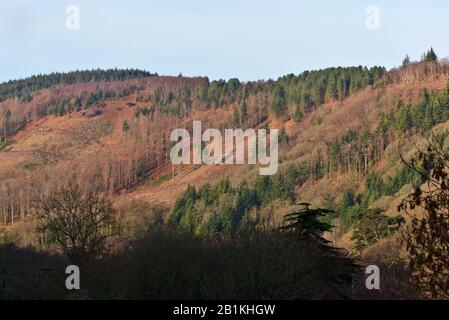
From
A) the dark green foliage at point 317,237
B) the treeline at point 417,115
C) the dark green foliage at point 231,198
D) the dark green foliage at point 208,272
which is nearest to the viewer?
the dark green foliage at point 208,272

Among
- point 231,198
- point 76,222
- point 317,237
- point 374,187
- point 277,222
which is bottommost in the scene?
point 231,198

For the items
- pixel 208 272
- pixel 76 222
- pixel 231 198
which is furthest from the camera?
pixel 231 198

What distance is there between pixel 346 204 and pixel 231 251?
386 ft

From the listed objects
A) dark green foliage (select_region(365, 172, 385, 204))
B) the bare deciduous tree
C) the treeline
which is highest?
the treeline

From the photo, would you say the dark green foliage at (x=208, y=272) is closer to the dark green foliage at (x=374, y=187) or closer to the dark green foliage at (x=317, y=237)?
the dark green foliage at (x=317, y=237)

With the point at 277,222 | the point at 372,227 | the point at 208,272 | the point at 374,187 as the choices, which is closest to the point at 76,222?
the point at 208,272

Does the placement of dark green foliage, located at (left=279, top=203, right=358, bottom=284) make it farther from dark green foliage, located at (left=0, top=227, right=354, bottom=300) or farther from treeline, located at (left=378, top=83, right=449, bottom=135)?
treeline, located at (left=378, top=83, right=449, bottom=135)

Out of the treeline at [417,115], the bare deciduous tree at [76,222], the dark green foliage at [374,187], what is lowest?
the dark green foliage at [374,187]

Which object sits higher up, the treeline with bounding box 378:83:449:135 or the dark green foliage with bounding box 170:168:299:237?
the treeline with bounding box 378:83:449:135

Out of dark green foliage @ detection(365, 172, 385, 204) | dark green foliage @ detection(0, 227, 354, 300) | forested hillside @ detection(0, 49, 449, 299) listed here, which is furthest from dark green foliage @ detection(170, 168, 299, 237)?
dark green foliage @ detection(0, 227, 354, 300)

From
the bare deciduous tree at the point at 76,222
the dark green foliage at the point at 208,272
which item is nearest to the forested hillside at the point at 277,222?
the dark green foliage at the point at 208,272

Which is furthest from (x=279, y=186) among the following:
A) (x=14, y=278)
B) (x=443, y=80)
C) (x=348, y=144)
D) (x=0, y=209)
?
(x=14, y=278)

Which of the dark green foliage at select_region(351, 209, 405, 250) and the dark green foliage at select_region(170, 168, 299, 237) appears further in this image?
the dark green foliage at select_region(170, 168, 299, 237)

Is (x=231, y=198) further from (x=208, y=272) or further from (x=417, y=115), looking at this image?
(x=208, y=272)
